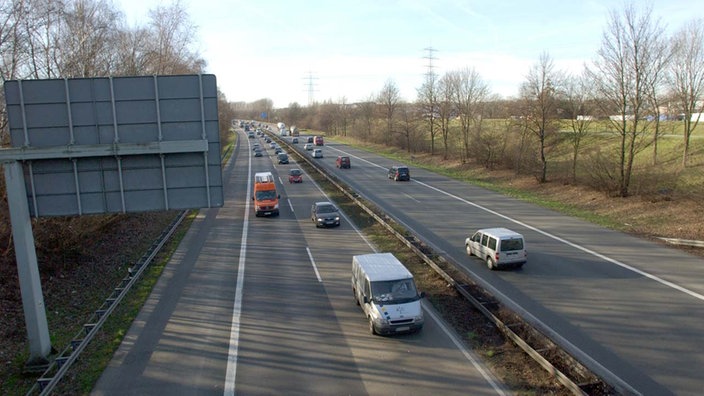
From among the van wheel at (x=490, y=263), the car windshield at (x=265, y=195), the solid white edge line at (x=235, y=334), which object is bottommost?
the solid white edge line at (x=235, y=334)

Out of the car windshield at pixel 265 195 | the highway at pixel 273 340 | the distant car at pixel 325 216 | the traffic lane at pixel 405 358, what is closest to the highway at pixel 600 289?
the traffic lane at pixel 405 358

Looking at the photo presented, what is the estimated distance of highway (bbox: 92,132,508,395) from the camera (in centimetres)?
1115

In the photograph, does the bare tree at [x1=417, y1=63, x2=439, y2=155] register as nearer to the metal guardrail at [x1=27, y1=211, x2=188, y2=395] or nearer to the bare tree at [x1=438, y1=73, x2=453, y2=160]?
the bare tree at [x1=438, y1=73, x2=453, y2=160]

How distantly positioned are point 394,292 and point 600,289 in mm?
7941

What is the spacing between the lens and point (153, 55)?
39438mm

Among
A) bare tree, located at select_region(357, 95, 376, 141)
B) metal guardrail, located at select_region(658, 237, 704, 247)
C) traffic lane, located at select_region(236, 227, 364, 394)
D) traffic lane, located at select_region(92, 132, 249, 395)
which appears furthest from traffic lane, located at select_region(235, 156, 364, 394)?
bare tree, located at select_region(357, 95, 376, 141)

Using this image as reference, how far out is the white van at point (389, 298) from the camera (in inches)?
525

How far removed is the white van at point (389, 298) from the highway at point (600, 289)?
3512 mm

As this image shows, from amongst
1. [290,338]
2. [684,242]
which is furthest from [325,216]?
[684,242]

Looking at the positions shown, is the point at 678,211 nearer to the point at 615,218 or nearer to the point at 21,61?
the point at 615,218

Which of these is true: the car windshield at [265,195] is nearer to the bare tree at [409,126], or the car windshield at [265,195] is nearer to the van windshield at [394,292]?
the van windshield at [394,292]

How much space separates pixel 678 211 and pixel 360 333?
865 inches

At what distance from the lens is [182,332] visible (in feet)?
46.8

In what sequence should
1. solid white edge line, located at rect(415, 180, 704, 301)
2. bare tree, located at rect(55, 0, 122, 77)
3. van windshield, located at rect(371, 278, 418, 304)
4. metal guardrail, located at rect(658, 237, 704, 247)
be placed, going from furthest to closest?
bare tree, located at rect(55, 0, 122, 77)
metal guardrail, located at rect(658, 237, 704, 247)
solid white edge line, located at rect(415, 180, 704, 301)
van windshield, located at rect(371, 278, 418, 304)
